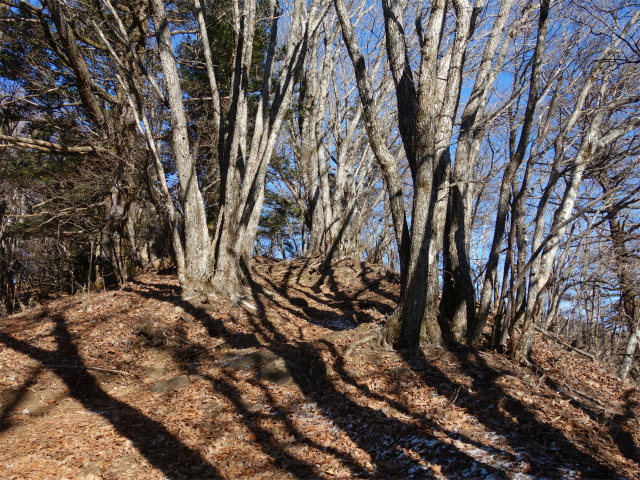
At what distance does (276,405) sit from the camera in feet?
17.1

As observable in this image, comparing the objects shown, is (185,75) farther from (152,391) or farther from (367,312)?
(152,391)

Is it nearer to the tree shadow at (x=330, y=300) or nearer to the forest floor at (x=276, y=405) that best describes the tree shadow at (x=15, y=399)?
the forest floor at (x=276, y=405)

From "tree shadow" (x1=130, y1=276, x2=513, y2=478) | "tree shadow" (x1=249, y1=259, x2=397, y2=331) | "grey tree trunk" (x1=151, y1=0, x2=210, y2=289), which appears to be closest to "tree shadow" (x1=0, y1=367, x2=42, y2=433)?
"tree shadow" (x1=130, y1=276, x2=513, y2=478)

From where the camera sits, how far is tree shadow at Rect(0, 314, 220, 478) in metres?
4.20

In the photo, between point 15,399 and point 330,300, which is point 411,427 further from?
point 330,300

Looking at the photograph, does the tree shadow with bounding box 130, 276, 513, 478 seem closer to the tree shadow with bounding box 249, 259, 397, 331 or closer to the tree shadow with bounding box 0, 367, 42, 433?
the tree shadow with bounding box 0, 367, 42, 433

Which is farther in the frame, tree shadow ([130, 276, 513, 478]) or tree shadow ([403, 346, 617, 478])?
tree shadow ([130, 276, 513, 478])

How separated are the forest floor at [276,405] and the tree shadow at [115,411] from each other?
2 centimetres

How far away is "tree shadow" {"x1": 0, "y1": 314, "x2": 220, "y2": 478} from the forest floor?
2 cm

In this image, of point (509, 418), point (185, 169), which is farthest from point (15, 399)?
point (509, 418)

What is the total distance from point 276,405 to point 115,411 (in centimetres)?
205

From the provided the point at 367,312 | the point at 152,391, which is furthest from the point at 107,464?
the point at 367,312

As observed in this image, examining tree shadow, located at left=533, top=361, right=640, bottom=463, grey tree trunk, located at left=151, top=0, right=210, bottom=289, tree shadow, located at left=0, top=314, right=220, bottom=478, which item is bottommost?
tree shadow, located at left=0, top=314, right=220, bottom=478

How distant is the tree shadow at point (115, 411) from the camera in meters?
4.20
